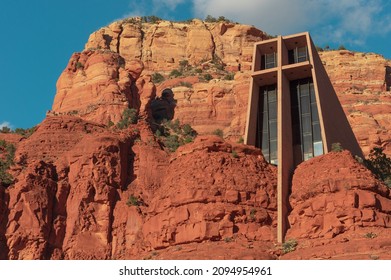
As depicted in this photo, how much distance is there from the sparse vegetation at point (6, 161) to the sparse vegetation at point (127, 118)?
7.23 meters

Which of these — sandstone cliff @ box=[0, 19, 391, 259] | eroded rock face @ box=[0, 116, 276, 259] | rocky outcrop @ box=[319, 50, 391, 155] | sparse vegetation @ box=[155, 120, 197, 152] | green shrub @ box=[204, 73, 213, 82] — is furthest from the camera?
green shrub @ box=[204, 73, 213, 82]

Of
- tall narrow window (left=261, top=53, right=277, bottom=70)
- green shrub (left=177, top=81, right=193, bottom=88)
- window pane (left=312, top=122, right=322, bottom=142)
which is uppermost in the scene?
green shrub (left=177, top=81, right=193, bottom=88)

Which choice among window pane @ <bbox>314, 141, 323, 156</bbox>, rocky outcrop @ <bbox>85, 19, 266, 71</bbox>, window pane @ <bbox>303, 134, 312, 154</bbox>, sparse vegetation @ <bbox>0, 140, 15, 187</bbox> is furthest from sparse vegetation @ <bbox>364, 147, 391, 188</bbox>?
rocky outcrop @ <bbox>85, 19, 266, 71</bbox>

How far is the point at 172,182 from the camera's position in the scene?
4388 cm

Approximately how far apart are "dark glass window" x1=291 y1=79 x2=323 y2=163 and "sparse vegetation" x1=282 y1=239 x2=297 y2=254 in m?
9.74

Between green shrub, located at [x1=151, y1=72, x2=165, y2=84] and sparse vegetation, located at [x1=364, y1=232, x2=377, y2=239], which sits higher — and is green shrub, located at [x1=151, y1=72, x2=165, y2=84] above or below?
above

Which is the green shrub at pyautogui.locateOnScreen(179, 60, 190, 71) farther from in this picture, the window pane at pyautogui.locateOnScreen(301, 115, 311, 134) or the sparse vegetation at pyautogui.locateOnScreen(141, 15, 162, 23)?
the window pane at pyautogui.locateOnScreen(301, 115, 311, 134)

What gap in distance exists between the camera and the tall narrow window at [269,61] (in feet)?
174

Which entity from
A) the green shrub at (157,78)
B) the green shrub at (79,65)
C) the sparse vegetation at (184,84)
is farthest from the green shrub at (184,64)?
the green shrub at (79,65)

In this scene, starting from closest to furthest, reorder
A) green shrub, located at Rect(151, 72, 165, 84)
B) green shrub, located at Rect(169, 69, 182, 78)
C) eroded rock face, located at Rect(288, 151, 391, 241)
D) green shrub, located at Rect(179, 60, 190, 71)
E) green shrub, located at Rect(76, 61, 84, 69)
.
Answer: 1. eroded rock face, located at Rect(288, 151, 391, 241)
2. green shrub, located at Rect(76, 61, 84, 69)
3. green shrub, located at Rect(151, 72, 165, 84)
4. green shrub, located at Rect(169, 69, 182, 78)
5. green shrub, located at Rect(179, 60, 190, 71)

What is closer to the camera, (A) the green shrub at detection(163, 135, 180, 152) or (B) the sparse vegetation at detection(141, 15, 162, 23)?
(A) the green shrub at detection(163, 135, 180, 152)

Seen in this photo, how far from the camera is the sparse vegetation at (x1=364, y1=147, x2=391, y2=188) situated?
54.1 m

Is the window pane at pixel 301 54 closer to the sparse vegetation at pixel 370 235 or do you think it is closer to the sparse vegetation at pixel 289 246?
the sparse vegetation at pixel 289 246
